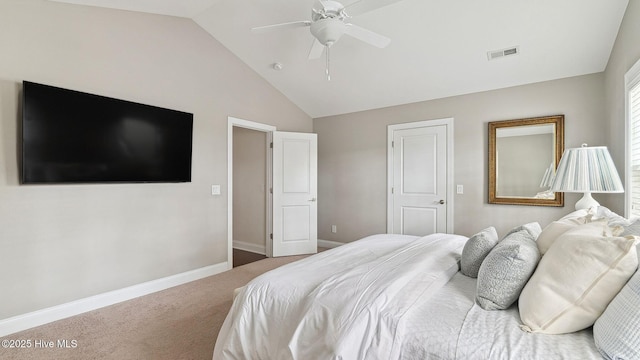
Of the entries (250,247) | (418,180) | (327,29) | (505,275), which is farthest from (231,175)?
(505,275)

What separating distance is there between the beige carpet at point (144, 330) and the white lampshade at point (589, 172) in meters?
2.96

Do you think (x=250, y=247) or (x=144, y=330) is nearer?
(x=144, y=330)

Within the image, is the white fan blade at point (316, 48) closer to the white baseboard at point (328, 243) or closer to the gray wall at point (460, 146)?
the gray wall at point (460, 146)

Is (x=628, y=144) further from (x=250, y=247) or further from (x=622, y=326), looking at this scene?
(x=250, y=247)

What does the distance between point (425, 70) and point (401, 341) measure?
345cm

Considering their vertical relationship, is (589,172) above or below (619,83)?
below

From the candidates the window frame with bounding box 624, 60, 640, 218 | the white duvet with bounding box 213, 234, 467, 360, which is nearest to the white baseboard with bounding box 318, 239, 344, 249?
the white duvet with bounding box 213, 234, 467, 360

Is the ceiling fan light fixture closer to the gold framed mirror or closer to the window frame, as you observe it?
the window frame

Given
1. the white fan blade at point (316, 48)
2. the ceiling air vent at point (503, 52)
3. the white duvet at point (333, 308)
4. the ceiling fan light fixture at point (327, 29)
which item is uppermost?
the ceiling air vent at point (503, 52)

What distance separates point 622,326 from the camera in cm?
89

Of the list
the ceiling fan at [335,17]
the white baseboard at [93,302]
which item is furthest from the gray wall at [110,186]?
the ceiling fan at [335,17]

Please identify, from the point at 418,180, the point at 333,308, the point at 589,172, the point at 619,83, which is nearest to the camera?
the point at 333,308

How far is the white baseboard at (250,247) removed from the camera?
16.4 ft

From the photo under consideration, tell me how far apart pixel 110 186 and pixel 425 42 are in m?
3.70
